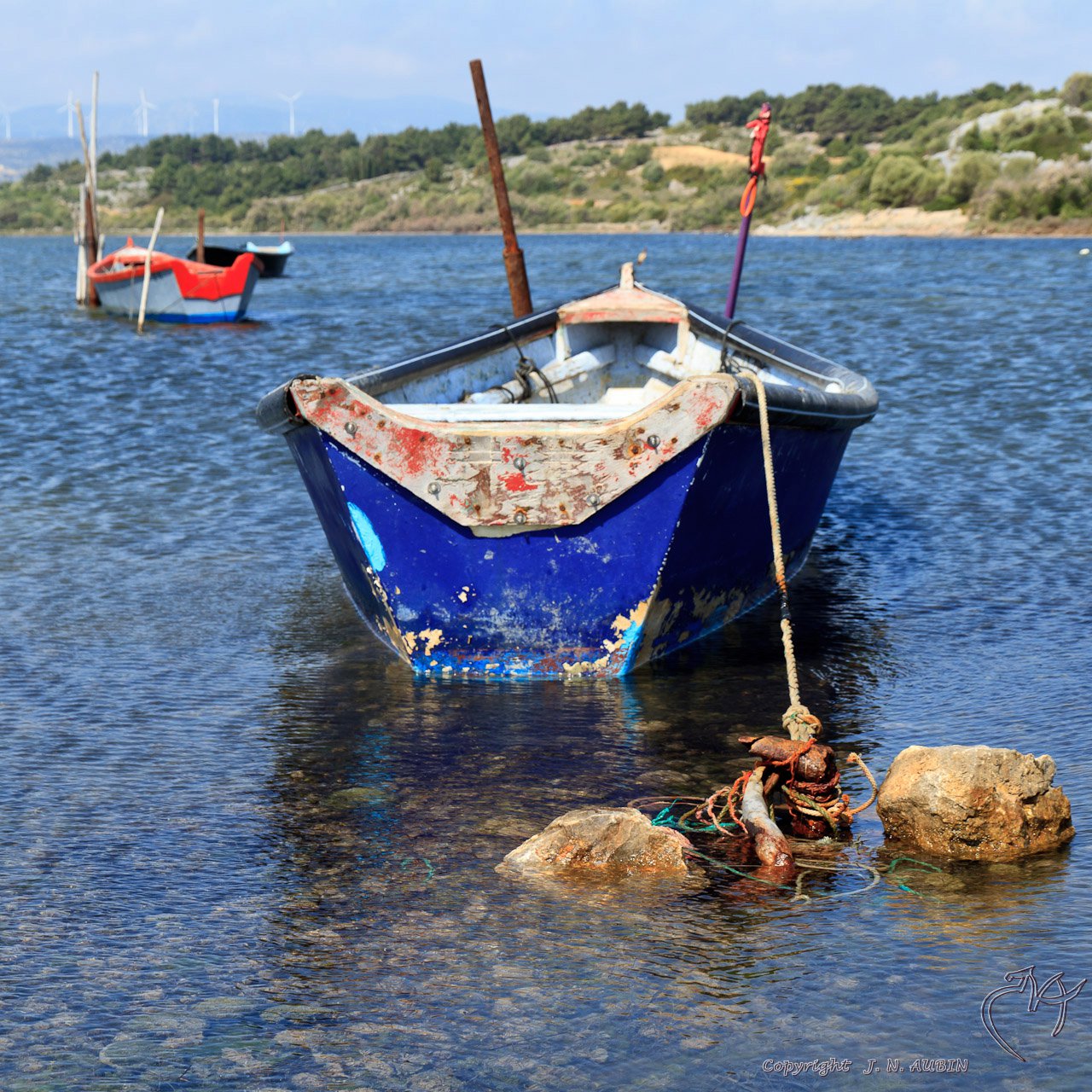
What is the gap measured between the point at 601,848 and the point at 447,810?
939 millimetres

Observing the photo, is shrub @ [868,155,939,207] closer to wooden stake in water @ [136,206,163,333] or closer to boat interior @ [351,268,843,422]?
wooden stake in water @ [136,206,163,333]

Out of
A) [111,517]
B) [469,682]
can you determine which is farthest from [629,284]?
[469,682]

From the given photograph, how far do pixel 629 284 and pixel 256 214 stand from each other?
139167 millimetres

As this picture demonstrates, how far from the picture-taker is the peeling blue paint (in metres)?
7.86

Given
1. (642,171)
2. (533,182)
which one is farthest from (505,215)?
(533,182)

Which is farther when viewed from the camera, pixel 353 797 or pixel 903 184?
pixel 903 184

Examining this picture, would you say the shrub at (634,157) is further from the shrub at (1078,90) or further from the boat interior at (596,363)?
the boat interior at (596,363)

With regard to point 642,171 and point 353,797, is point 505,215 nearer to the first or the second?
point 353,797

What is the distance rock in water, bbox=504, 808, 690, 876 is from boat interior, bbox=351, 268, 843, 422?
5.21 m

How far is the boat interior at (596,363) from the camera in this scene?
1096 cm

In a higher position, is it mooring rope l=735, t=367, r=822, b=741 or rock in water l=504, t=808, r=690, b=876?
mooring rope l=735, t=367, r=822, b=741

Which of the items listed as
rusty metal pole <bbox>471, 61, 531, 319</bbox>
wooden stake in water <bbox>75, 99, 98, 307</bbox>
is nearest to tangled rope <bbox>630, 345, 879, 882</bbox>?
rusty metal pole <bbox>471, 61, 531, 319</bbox>

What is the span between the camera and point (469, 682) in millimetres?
8125

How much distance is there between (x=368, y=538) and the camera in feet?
26.0
